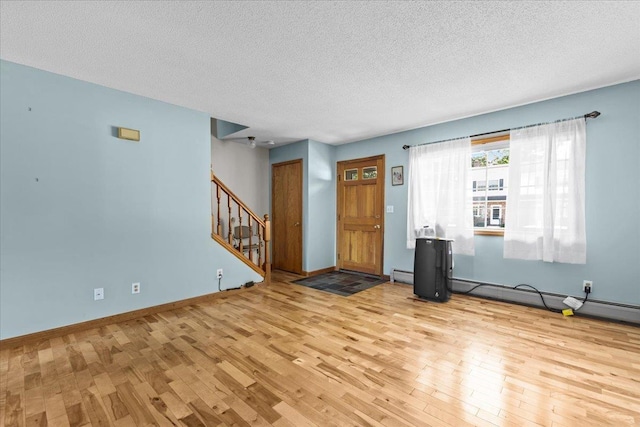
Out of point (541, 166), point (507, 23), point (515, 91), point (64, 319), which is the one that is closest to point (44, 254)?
point (64, 319)

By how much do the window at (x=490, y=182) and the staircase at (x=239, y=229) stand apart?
3.19 m

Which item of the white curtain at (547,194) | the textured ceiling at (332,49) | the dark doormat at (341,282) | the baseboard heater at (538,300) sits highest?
the textured ceiling at (332,49)

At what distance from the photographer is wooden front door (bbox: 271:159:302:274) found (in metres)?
5.50

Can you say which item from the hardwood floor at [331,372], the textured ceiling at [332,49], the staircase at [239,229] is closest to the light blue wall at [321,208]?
the staircase at [239,229]

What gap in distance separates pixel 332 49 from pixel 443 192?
274cm

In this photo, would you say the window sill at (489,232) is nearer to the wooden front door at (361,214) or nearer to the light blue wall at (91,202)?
the wooden front door at (361,214)

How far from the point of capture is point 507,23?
1995 mm

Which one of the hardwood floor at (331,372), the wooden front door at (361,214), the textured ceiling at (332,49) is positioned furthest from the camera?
the wooden front door at (361,214)

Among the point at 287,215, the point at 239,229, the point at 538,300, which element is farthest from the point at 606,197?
the point at 239,229

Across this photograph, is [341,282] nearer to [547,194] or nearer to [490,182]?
[490,182]

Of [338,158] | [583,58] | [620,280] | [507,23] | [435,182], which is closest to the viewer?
[507,23]

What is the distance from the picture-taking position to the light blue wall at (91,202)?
8.46 ft

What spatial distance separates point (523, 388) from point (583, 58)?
2.75 metres

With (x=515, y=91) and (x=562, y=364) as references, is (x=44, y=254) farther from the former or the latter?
(x=515, y=91)
